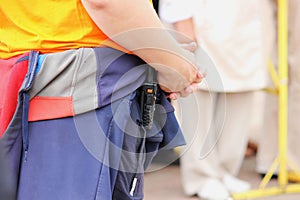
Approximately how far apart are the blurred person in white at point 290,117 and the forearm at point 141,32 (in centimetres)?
277

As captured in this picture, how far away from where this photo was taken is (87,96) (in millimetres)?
1588

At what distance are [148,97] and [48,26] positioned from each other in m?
0.31

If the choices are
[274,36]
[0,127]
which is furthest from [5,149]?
[274,36]

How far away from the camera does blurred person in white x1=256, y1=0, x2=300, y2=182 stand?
14.0ft

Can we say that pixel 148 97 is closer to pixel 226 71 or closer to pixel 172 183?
pixel 226 71

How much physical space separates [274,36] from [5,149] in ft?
9.85

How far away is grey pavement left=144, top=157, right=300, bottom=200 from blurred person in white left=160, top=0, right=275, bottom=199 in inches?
5.5

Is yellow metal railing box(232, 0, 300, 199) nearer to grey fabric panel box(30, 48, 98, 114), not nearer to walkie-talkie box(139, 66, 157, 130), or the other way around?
walkie-talkie box(139, 66, 157, 130)

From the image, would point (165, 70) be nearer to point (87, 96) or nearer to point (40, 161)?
point (87, 96)

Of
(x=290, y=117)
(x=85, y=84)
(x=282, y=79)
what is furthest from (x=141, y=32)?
(x=290, y=117)

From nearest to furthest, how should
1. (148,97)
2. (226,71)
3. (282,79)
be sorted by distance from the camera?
(148,97), (226,71), (282,79)

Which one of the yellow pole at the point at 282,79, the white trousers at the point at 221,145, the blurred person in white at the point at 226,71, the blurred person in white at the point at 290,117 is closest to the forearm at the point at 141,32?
the blurred person in white at the point at 226,71

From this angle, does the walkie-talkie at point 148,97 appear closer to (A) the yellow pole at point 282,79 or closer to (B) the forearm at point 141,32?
(B) the forearm at point 141,32

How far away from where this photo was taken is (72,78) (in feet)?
5.23
